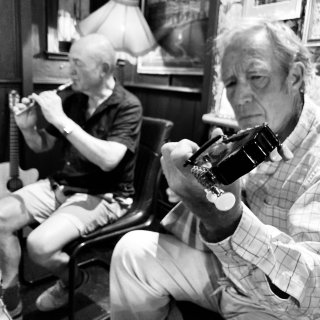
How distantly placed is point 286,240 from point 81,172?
3.54 feet

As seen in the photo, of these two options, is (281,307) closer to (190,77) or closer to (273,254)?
(273,254)

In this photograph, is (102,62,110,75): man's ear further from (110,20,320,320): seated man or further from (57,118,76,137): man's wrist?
(110,20,320,320): seated man

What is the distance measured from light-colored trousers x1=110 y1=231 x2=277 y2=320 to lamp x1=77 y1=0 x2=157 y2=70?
1.57m

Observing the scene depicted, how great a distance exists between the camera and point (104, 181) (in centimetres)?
155

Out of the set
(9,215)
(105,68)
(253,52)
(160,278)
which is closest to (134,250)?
(160,278)

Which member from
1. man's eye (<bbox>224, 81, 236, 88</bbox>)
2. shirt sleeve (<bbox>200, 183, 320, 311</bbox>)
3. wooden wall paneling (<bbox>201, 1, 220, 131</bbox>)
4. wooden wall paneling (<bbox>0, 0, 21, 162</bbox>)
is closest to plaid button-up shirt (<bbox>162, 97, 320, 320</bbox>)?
shirt sleeve (<bbox>200, 183, 320, 311</bbox>)

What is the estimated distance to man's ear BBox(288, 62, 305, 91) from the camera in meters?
0.97

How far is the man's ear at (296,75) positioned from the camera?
97 centimetres

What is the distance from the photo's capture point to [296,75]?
970 mm

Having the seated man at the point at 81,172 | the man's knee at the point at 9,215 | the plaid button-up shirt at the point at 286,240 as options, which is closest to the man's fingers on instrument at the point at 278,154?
the plaid button-up shirt at the point at 286,240

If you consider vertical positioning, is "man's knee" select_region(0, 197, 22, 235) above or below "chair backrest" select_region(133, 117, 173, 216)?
below

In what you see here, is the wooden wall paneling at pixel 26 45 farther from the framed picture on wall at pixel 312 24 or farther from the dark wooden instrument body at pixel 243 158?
the dark wooden instrument body at pixel 243 158

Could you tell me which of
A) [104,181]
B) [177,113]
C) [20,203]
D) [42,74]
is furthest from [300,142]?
[42,74]

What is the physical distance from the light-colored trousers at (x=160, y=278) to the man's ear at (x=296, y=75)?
0.54 meters
